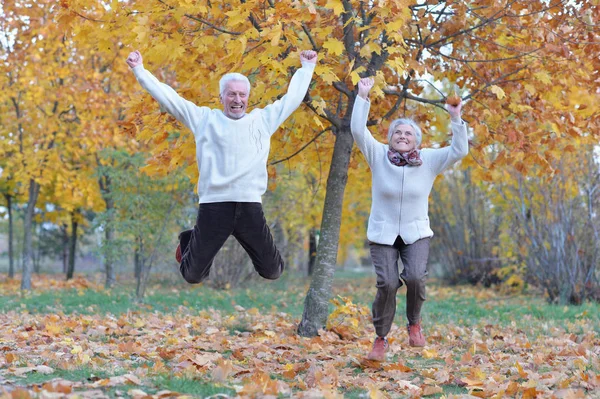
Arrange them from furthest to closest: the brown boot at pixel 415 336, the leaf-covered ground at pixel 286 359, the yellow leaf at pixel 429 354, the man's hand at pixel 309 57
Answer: the yellow leaf at pixel 429 354 < the brown boot at pixel 415 336 < the man's hand at pixel 309 57 < the leaf-covered ground at pixel 286 359

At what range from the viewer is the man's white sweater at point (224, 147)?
14.6 ft

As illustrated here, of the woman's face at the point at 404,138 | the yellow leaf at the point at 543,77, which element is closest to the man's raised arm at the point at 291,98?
the woman's face at the point at 404,138

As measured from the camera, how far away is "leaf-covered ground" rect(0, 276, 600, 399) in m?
3.66

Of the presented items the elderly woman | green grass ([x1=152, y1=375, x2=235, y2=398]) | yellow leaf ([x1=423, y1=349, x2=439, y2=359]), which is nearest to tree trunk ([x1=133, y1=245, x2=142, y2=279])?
yellow leaf ([x1=423, y1=349, x2=439, y2=359])

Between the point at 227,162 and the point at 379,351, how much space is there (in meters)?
1.68

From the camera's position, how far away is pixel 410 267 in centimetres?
476

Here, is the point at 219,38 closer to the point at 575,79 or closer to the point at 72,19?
the point at 72,19

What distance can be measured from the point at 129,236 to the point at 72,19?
7.52 metres

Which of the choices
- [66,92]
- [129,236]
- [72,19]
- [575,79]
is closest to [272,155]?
[72,19]

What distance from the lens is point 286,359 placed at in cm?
495

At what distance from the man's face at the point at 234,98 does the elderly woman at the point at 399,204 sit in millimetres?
784

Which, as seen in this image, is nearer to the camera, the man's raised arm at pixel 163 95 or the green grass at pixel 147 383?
the green grass at pixel 147 383

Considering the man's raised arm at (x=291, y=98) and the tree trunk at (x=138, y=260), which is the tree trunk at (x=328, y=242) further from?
the tree trunk at (x=138, y=260)

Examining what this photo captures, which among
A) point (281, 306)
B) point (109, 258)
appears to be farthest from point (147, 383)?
point (109, 258)
